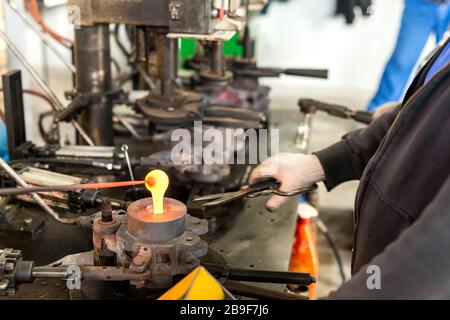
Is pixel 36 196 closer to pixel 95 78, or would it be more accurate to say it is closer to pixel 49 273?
pixel 49 273

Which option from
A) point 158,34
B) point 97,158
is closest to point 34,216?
point 97,158

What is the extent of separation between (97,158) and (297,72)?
782 millimetres

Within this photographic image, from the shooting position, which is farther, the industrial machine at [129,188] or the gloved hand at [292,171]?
the gloved hand at [292,171]

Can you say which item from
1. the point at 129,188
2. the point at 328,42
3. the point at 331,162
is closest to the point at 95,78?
the point at 129,188

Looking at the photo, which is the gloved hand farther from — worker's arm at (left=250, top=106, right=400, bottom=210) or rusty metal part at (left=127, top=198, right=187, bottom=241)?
rusty metal part at (left=127, top=198, right=187, bottom=241)

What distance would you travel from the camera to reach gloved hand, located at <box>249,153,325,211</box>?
41.9 inches

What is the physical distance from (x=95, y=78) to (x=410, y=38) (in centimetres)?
191

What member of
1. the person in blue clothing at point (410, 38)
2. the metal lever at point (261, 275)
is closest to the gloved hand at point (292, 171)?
the metal lever at point (261, 275)

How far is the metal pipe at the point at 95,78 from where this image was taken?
126 centimetres

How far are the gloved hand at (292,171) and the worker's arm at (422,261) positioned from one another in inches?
19.0

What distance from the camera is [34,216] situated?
107 cm

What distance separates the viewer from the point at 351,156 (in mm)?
1109

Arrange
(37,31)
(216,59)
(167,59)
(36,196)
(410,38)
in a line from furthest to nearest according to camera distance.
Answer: (410,38) → (216,59) → (37,31) → (167,59) → (36,196)

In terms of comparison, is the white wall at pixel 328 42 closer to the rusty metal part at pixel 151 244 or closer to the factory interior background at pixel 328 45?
the factory interior background at pixel 328 45
